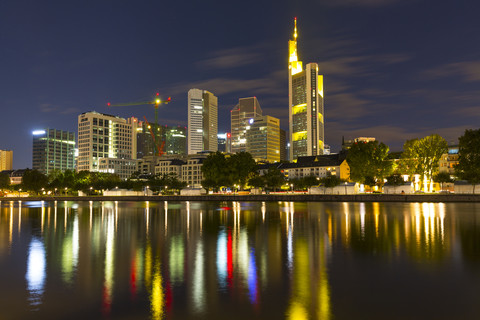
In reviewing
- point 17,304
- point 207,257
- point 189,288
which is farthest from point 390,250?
point 17,304

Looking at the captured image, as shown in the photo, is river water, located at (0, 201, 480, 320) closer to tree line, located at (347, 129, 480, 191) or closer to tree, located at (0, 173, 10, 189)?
tree line, located at (347, 129, 480, 191)

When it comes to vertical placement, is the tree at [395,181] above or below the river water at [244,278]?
above

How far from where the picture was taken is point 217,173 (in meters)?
134

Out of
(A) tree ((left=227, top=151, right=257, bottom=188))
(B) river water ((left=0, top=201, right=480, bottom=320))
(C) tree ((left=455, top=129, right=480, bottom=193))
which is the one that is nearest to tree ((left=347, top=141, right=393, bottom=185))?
(C) tree ((left=455, top=129, right=480, bottom=193))

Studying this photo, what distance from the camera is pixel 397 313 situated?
1043cm

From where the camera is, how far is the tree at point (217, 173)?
134 metres

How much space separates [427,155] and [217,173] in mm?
67217

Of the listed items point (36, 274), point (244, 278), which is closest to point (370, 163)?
point (244, 278)

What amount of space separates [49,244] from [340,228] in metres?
21.3

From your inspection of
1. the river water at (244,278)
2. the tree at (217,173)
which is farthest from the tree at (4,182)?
the river water at (244,278)

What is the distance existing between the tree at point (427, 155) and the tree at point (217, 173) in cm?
5950

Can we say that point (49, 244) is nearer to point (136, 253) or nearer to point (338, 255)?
point (136, 253)

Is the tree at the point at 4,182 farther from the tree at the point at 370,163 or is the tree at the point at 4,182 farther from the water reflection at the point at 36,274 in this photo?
the water reflection at the point at 36,274

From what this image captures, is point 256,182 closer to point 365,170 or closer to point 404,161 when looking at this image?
point 365,170
